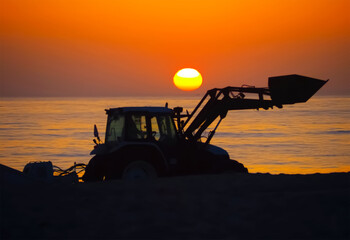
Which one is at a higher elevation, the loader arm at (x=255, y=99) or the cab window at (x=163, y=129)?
the loader arm at (x=255, y=99)

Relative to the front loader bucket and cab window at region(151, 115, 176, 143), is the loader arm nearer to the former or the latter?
the front loader bucket

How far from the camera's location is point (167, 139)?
1293 cm

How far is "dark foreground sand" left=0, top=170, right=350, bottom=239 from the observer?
7656mm

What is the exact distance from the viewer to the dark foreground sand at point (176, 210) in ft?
25.1

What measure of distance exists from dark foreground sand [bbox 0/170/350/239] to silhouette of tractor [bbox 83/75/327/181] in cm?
104

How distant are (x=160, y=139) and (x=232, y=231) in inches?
213

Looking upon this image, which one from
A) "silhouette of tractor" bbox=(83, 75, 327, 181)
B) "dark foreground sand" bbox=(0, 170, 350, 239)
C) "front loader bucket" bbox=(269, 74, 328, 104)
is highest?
"front loader bucket" bbox=(269, 74, 328, 104)

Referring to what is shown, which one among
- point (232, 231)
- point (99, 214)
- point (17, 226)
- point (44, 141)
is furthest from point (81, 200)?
point (44, 141)

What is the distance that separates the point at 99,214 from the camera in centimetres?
850

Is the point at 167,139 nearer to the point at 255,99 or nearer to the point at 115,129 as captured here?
the point at 115,129

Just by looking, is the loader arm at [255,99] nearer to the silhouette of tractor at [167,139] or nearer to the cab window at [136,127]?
the silhouette of tractor at [167,139]

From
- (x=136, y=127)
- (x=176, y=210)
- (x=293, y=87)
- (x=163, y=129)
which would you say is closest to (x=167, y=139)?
(x=163, y=129)

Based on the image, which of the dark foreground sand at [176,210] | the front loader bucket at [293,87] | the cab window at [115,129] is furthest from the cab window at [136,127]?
the front loader bucket at [293,87]

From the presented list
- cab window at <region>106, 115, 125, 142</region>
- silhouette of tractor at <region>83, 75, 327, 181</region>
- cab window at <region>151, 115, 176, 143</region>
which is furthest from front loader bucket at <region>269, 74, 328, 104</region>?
cab window at <region>106, 115, 125, 142</region>
